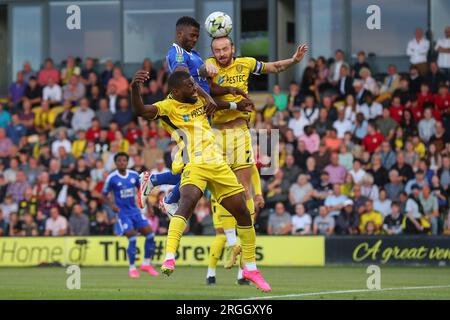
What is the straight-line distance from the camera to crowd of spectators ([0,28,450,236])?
25172mm

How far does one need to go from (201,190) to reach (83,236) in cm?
1193

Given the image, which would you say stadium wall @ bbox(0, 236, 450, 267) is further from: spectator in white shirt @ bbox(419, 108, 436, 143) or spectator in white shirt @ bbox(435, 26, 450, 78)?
spectator in white shirt @ bbox(435, 26, 450, 78)

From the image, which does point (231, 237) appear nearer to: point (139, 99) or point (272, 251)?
point (139, 99)

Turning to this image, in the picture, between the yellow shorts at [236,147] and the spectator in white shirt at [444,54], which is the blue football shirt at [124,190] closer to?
the yellow shorts at [236,147]

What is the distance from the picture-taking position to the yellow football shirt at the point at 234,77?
1594 centimetres

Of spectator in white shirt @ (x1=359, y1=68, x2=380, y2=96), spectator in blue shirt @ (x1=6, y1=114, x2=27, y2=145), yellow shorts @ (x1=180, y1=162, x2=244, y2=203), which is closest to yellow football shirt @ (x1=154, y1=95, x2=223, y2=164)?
yellow shorts @ (x1=180, y1=162, x2=244, y2=203)

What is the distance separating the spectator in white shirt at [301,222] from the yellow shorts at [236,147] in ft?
29.6

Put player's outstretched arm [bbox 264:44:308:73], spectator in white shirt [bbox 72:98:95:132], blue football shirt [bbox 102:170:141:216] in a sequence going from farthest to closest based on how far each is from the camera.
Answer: spectator in white shirt [bbox 72:98:95:132]
blue football shirt [bbox 102:170:141:216]
player's outstretched arm [bbox 264:44:308:73]

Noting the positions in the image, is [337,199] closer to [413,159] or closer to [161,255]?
[413,159]

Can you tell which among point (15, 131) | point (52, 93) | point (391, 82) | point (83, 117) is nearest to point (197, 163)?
point (391, 82)

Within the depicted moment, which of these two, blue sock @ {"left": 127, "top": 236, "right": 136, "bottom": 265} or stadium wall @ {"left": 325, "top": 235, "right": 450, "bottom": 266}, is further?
stadium wall @ {"left": 325, "top": 235, "right": 450, "bottom": 266}

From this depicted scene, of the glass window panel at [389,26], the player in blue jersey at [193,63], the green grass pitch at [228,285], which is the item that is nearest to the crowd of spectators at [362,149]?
the glass window panel at [389,26]

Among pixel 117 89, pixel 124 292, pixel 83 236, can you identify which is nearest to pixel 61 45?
pixel 117 89

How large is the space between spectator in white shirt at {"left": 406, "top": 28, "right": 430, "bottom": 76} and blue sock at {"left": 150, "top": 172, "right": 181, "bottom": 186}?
498 inches
